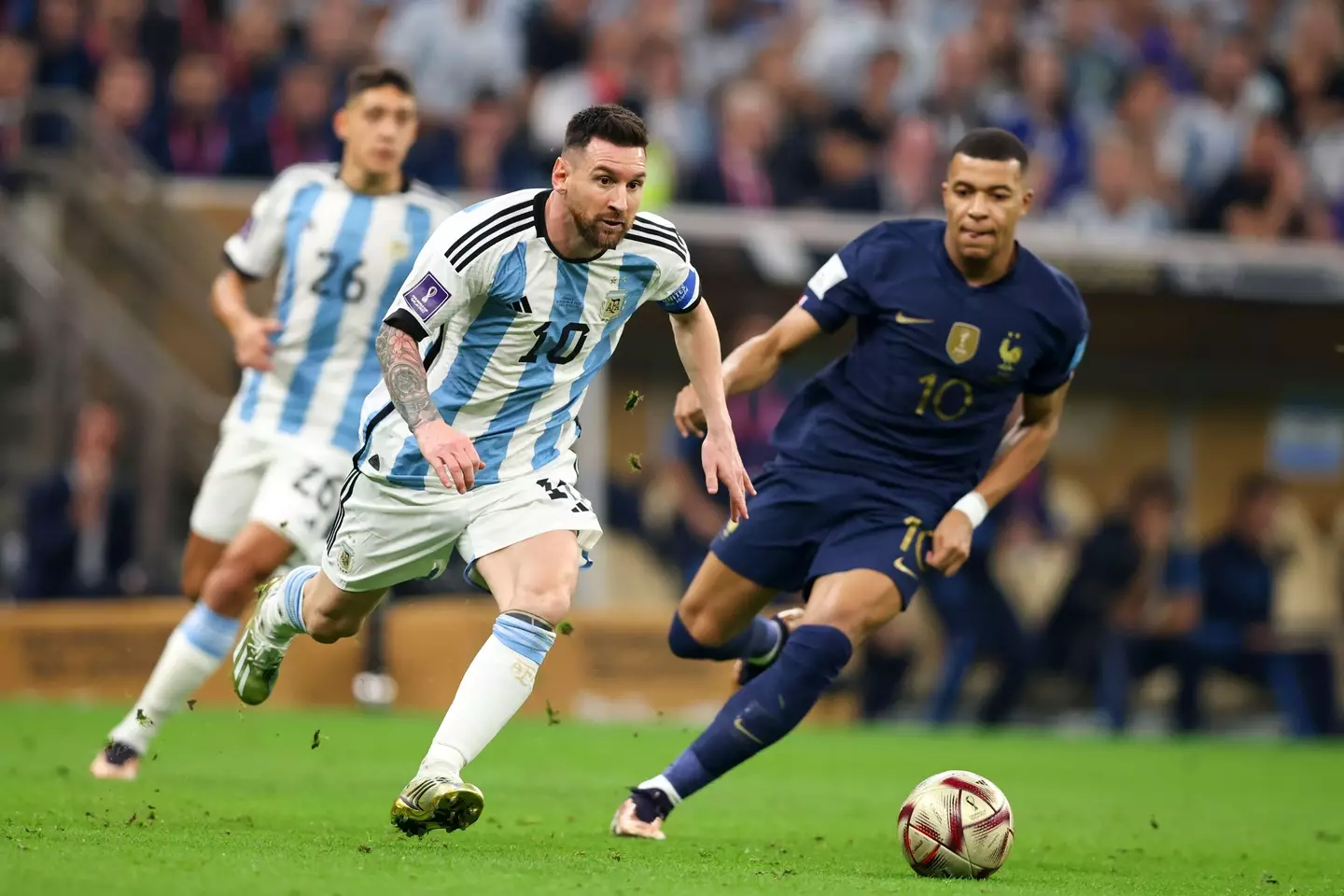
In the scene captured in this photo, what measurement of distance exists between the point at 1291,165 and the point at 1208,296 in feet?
6.89

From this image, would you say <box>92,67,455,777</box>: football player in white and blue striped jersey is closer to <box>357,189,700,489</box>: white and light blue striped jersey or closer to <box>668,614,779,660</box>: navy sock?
<box>668,614,779,660</box>: navy sock

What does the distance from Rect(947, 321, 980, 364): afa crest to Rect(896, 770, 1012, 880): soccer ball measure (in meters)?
1.94

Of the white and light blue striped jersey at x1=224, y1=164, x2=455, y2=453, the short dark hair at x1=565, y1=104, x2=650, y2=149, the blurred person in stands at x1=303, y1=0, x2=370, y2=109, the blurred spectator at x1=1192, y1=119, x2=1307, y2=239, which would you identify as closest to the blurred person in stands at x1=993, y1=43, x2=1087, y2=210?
the blurred spectator at x1=1192, y1=119, x2=1307, y2=239

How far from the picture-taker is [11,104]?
1448 cm

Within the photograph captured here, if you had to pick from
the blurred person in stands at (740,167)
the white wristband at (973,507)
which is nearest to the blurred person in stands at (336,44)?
the blurred person in stands at (740,167)

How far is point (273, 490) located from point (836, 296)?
2695 millimetres

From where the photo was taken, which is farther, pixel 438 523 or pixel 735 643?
pixel 735 643

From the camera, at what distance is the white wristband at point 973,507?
25.3ft

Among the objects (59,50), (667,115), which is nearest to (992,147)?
(667,115)

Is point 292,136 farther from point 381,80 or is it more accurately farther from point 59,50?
point 381,80

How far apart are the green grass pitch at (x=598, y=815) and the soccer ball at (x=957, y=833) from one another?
0.40 feet

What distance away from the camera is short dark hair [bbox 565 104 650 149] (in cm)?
633

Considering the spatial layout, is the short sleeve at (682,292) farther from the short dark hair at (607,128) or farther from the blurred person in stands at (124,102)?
the blurred person in stands at (124,102)

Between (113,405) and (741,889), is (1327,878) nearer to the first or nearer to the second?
(741,889)
